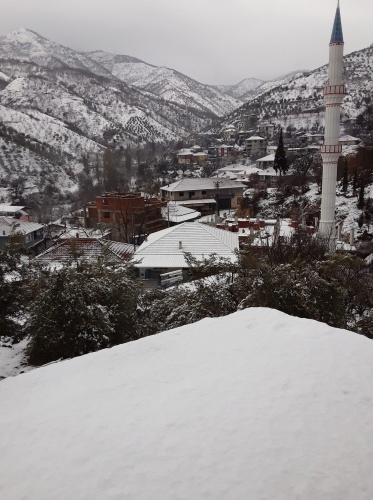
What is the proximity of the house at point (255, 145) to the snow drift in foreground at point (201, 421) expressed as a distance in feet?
259

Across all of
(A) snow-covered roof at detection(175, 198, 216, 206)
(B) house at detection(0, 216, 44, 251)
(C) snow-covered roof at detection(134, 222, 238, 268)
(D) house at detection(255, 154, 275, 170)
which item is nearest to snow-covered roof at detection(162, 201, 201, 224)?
(A) snow-covered roof at detection(175, 198, 216, 206)

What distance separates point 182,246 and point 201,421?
1720 cm

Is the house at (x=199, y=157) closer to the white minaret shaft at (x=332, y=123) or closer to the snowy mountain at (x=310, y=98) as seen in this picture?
the snowy mountain at (x=310, y=98)

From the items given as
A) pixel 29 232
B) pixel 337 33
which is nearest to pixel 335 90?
pixel 337 33

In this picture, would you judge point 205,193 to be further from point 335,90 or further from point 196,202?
point 335,90

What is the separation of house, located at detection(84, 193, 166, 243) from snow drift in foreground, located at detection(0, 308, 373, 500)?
84.9ft

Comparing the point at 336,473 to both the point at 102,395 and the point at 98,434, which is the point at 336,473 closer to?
the point at 98,434

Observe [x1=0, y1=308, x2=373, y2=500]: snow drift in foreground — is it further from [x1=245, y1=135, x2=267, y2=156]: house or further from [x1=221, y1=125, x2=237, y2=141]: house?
[x1=221, y1=125, x2=237, y2=141]: house

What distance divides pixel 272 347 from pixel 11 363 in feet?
24.0

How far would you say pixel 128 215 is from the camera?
3450 cm

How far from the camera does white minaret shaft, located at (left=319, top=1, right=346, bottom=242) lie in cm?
2425

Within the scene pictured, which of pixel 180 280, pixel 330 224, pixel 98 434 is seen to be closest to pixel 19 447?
pixel 98 434

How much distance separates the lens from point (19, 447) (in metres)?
5.02

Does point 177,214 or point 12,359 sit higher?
point 177,214
